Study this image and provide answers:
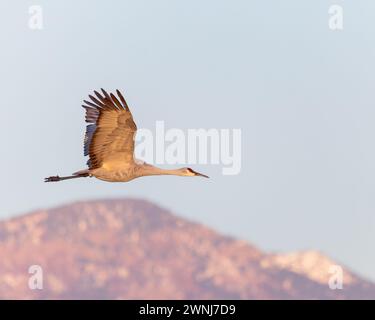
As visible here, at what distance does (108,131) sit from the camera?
34156 millimetres

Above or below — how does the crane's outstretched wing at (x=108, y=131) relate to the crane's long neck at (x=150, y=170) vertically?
above

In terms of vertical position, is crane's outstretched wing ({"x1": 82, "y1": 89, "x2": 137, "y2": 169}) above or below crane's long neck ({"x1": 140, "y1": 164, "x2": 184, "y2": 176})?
above

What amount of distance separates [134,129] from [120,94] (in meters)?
1.11

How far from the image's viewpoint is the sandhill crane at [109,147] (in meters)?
33.9

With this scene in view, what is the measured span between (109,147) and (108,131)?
0.49 meters

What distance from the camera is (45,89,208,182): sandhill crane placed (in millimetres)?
33875

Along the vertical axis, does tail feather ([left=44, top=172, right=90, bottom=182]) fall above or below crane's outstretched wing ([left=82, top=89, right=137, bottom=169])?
below

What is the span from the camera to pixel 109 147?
34375 millimetres

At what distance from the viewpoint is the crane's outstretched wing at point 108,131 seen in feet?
110

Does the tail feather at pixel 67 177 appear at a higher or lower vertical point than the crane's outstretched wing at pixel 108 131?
lower
